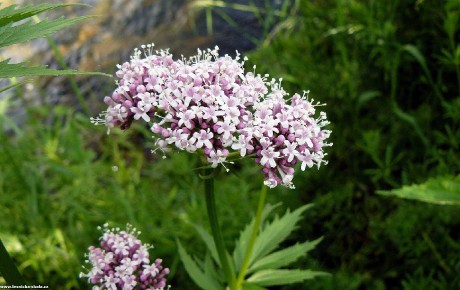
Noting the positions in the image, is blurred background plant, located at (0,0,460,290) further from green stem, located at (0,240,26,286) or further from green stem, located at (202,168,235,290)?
green stem, located at (0,240,26,286)

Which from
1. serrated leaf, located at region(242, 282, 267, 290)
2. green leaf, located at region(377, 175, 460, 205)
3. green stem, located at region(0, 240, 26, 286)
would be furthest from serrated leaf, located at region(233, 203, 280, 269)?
green stem, located at region(0, 240, 26, 286)

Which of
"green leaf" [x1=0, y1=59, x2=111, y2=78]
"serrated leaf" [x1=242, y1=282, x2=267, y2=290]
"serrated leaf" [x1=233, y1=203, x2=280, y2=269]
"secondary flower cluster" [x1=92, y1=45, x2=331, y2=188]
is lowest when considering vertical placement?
"serrated leaf" [x1=242, y1=282, x2=267, y2=290]

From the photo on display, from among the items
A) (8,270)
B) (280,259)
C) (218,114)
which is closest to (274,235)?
(280,259)

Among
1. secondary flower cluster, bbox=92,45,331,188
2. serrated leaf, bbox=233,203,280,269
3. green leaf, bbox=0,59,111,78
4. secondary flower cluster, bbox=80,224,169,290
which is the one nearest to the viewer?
green leaf, bbox=0,59,111,78

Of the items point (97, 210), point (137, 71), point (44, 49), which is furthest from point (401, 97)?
point (44, 49)

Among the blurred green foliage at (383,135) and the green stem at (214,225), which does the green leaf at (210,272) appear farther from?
the blurred green foliage at (383,135)

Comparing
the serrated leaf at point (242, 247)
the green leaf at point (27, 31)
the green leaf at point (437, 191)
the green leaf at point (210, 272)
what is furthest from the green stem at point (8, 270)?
the green leaf at point (437, 191)
